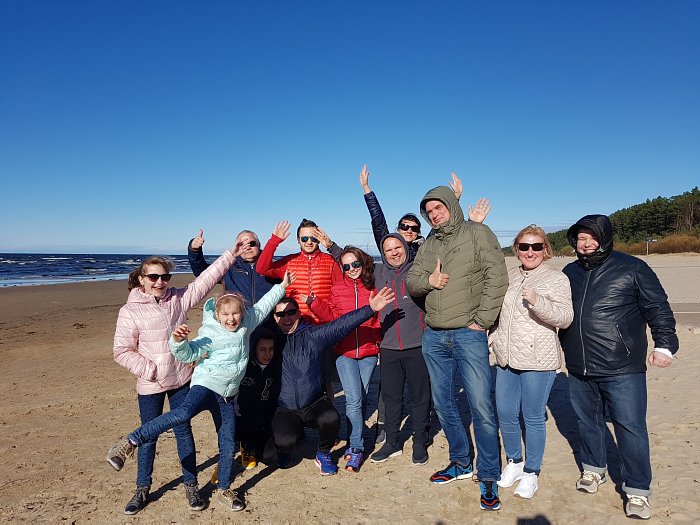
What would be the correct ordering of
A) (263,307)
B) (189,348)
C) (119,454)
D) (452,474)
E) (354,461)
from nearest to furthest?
(119,454)
(189,348)
(452,474)
(263,307)
(354,461)

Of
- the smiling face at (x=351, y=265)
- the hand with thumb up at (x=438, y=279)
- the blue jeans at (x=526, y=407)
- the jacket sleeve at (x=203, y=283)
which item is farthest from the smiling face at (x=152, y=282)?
the blue jeans at (x=526, y=407)

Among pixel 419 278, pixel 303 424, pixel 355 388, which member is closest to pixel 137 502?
pixel 303 424

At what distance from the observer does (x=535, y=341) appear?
400 centimetres

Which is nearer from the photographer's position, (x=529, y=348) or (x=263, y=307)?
(x=529, y=348)

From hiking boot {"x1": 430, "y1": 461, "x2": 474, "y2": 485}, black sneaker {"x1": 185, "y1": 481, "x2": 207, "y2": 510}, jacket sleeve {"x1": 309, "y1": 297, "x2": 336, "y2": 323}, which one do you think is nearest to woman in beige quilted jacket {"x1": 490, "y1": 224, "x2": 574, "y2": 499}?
hiking boot {"x1": 430, "y1": 461, "x2": 474, "y2": 485}

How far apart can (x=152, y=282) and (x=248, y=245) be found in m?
1.48

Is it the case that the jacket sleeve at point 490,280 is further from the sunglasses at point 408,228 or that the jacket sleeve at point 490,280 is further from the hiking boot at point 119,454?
the hiking boot at point 119,454

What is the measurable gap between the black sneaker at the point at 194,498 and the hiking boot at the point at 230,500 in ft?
0.52

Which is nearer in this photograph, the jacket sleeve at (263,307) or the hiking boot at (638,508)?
the hiking boot at (638,508)

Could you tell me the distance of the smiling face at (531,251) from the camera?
13.5ft

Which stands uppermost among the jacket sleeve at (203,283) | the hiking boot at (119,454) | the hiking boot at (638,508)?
the jacket sleeve at (203,283)

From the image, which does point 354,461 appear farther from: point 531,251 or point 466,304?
point 531,251

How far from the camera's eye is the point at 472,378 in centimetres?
408

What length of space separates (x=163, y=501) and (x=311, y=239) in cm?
305
